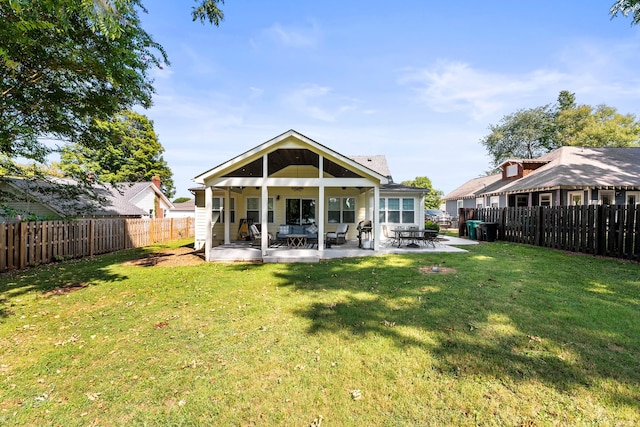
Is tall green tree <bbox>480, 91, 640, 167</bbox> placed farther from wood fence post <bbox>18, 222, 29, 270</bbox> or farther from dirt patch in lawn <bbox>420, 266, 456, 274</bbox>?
wood fence post <bbox>18, 222, 29, 270</bbox>

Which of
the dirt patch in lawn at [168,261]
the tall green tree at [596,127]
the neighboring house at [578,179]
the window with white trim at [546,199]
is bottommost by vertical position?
the dirt patch in lawn at [168,261]

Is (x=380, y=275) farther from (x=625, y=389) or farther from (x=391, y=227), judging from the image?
(x=391, y=227)

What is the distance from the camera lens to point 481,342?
3996 mm

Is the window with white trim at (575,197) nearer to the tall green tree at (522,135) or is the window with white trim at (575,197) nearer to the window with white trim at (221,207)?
the window with white trim at (221,207)

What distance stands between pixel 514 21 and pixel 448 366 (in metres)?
13.0

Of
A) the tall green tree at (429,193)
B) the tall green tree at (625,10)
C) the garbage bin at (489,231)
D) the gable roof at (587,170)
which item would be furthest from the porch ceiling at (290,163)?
the tall green tree at (429,193)

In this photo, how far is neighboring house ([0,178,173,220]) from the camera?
10.4 meters

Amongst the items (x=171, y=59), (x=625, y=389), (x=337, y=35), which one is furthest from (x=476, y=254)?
(x=171, y=59)

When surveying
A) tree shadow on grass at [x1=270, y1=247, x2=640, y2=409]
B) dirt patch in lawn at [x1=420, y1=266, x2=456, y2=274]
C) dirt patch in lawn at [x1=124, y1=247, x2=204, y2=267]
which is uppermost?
dirt patch in lawn at [x1=420, y1=266, x2=456, y2=274]

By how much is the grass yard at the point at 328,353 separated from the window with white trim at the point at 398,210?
31.7 feet

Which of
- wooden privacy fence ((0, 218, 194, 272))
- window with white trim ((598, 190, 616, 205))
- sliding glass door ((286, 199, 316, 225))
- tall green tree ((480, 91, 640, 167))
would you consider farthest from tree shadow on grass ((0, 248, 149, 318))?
tall green tree ((480, 91, 640, 167))

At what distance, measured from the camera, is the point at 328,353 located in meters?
3.84

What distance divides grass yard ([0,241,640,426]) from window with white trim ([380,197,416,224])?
31.7ft

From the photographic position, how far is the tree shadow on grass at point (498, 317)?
3402 millimetres
